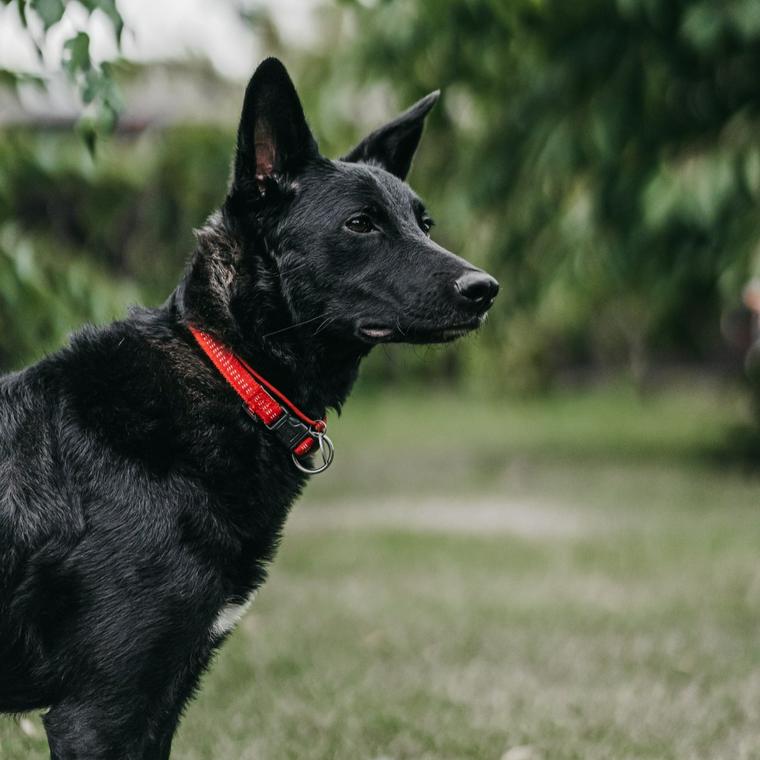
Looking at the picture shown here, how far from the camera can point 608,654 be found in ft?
15.2

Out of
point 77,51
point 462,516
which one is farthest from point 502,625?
point 77,51

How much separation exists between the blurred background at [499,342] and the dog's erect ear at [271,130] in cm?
46

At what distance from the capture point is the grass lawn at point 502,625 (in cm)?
356

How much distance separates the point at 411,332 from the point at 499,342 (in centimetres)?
969

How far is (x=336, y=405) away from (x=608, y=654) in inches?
96.9

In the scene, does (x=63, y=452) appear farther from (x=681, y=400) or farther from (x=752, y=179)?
(x=681, y=400)

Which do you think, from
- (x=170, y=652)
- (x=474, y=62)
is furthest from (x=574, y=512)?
(x=170, y=652)

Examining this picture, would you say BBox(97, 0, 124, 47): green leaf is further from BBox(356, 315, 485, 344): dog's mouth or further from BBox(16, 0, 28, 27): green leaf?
BBox(356, 315, 485, 344): dog's mouth

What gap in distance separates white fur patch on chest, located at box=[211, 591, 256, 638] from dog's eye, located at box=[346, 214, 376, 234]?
979mm

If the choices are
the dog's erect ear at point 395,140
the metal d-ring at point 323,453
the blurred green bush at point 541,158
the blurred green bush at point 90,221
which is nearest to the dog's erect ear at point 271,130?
the dog's erect ear at point 395,140

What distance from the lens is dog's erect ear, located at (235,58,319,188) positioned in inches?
100

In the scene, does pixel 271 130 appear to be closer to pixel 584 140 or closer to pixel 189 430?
pixel 189 430

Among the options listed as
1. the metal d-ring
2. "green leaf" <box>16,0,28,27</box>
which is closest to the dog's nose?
the metal d-ring

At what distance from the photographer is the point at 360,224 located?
2.73 metres
